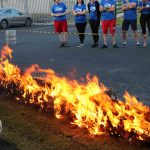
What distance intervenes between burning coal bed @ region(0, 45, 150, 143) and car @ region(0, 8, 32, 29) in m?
20.1

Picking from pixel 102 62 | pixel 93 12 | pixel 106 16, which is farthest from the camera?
pixel 93 12

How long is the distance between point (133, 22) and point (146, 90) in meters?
5.87

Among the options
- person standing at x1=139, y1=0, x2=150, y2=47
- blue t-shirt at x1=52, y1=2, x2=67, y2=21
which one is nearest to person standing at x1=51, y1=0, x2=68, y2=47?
blue t-shirt at x1=52, y1=2, x2=67, y2=21

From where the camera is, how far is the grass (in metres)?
5.26

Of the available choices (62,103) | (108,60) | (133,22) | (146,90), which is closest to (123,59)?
(108,60)

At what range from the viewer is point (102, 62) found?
1173 centimetres

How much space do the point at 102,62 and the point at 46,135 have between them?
6.19m

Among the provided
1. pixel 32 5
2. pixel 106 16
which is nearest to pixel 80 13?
pixel 106 16

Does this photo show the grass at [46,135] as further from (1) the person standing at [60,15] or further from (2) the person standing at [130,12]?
(1) the person standing at [60,15]

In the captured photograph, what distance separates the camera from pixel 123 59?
12.1 m

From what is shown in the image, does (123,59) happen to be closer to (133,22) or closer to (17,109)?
(133,22)

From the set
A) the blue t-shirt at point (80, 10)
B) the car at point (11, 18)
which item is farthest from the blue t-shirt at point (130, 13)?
the car at point (11, 18)

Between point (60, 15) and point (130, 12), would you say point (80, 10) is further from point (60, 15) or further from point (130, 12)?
point (130, 12)

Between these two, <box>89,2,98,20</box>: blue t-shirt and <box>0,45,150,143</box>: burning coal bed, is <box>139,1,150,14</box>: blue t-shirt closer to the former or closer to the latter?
<box>89,2,98,20</box>: blue t-shirt
